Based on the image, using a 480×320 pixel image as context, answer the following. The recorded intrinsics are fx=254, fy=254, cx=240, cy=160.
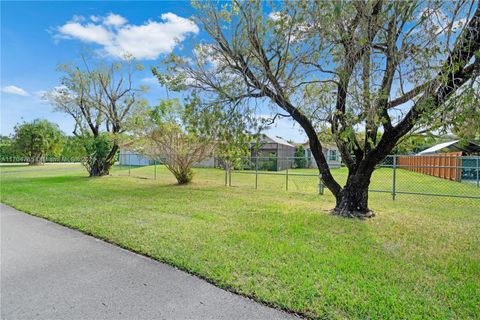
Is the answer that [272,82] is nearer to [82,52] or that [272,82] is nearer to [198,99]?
[198,99]

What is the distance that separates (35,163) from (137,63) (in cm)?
2832

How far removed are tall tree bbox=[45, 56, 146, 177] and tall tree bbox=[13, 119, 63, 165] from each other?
72.8 feet

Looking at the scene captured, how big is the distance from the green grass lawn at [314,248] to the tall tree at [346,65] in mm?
1486

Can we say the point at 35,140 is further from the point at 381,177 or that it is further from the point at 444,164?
the point at 444,164

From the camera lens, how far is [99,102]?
15.4 meters

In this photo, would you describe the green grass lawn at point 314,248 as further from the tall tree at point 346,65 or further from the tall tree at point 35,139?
the tall tree at point 35,139

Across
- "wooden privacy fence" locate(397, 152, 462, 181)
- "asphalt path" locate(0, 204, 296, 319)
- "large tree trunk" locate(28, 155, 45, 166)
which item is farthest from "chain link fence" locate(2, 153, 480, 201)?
"large tree trunk" locate(28, 155, 45, 166)

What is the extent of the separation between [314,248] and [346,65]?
11.4ft

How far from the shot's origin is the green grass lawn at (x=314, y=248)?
8.21 ft

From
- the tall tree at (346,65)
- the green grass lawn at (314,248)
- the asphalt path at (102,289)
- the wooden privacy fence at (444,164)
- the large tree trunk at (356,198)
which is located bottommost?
the asphalt path at (102,289)

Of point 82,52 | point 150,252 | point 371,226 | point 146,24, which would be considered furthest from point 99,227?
point 82,52

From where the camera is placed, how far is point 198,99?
20.6 ft

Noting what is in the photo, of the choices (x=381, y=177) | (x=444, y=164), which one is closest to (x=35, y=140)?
(x=381, y=177)

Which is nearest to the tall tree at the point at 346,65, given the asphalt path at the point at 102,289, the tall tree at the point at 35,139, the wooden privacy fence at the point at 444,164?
the asphalt path at the point at 102,289
